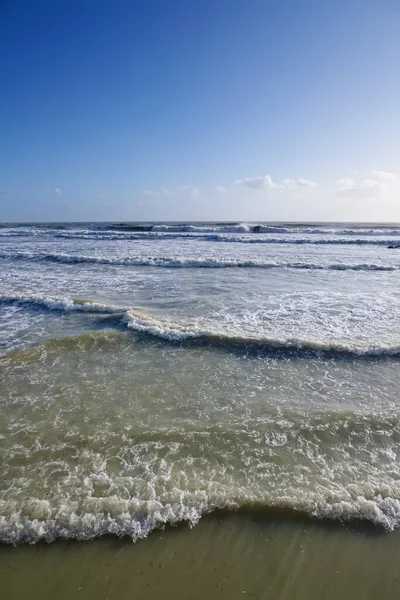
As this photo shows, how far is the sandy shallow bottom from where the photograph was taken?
282cm

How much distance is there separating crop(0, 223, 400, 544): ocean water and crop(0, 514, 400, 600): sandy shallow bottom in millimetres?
146

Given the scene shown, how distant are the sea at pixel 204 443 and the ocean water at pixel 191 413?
0.08 ft

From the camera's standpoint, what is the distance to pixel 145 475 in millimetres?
3982

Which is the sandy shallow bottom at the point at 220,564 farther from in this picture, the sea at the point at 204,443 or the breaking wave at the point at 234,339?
the breaking wave at the point at 234,339

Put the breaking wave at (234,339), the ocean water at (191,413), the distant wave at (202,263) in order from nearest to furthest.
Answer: the ocean water at (191,413) → the breaking wave at (234,339) → the distant wave at (202,263)

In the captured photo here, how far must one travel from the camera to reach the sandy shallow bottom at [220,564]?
2816 mm

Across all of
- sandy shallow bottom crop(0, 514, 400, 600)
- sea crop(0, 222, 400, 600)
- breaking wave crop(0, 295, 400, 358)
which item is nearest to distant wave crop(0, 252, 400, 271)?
sea crop(0, 222, 400, 600)

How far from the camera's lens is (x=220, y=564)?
302 cm

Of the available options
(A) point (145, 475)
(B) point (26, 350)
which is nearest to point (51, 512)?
(A) point (145, 475)

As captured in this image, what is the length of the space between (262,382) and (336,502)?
2.69m

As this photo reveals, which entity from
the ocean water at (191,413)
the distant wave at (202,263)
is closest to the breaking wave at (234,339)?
the ocean water at (191,413)

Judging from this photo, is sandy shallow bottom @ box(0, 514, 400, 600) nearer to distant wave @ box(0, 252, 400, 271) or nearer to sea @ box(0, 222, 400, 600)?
sea @ box(0, 222, 400, 600)

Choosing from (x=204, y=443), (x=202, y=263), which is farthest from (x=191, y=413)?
(x=202, y=263)

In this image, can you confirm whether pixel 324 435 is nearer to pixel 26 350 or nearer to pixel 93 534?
pixel 93 534
